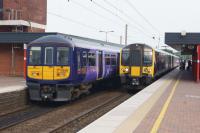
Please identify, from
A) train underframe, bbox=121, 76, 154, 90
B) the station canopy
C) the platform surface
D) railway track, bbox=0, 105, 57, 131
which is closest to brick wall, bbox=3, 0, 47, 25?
the platform surface

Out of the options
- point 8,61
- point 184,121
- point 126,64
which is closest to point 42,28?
point 8,61

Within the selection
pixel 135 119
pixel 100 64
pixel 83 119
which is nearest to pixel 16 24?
pixel 100 64

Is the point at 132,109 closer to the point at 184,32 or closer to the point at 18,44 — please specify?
the point at 184,32

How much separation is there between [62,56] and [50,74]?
92cm

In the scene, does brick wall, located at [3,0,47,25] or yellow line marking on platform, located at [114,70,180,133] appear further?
brick wall, located at [3,0,47,25]

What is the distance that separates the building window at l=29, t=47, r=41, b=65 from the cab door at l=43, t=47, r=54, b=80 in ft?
1.11

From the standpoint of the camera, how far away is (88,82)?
20531 millimetres

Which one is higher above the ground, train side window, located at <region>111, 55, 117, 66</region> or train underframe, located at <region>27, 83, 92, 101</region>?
train side window, located at <region>111, 55, 117, 66</region>

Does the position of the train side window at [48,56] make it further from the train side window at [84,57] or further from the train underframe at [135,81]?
the train underframe at [135,81]

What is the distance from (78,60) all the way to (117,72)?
1078 centimetres

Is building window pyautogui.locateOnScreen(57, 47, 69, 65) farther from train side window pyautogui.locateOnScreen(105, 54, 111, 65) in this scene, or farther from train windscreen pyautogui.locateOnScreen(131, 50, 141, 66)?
train windscreen pyautogui.locateOnScreen(131, 50, 141, 66)

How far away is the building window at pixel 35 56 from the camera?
1817 cm

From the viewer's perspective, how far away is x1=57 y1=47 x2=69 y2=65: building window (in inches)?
699

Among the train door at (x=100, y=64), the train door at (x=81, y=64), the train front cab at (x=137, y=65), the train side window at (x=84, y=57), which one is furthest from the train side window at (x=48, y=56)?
the train front cab at (x=137, y=65)
